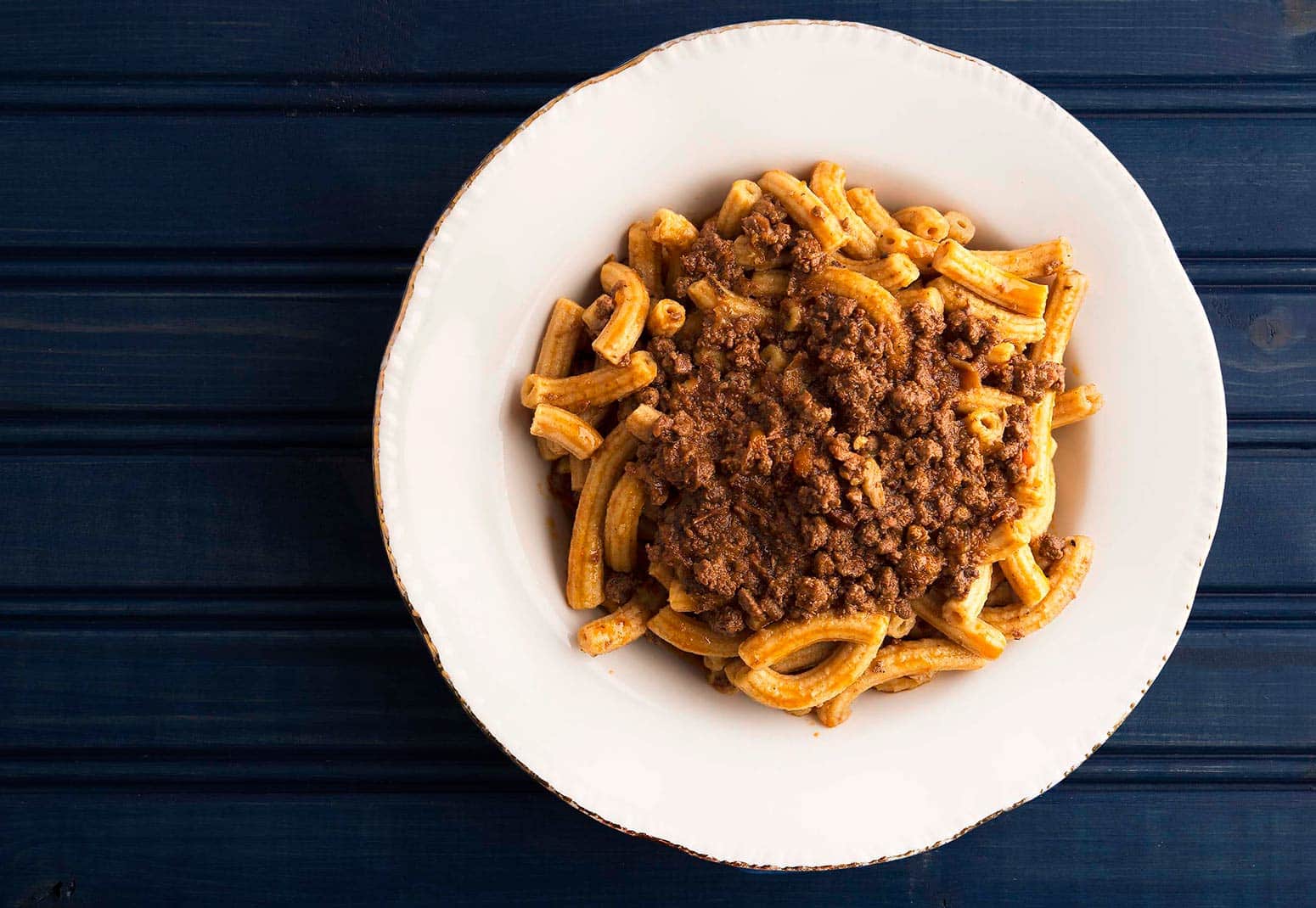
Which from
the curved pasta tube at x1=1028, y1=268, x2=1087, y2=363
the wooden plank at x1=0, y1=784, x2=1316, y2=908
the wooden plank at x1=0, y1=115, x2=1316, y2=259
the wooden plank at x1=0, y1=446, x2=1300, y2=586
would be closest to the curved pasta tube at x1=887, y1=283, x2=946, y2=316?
the curved pasta tube at x1=1028, y1=268, x2=1087, y2=363

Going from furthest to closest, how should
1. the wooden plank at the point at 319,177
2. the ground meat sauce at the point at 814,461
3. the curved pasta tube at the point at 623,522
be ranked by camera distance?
the wooden plank at the point at 319,177
the curved pasta tube at the point at 623,522
the ground meat sauce at the point at 814,461

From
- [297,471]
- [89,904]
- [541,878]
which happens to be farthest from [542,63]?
[89,904]

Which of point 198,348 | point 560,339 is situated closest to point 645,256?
point 560,339

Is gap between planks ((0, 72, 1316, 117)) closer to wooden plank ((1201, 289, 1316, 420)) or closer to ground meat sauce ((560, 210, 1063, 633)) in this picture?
wooden plank ((1201, 289, 1316, 420))

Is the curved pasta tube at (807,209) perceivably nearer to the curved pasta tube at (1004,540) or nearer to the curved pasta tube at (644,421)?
the curved pasta tube at (644,421)

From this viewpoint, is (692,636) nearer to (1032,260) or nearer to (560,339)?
(560,339)

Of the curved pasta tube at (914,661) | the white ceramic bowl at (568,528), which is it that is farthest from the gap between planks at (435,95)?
the curved pasta tube at (914,661)

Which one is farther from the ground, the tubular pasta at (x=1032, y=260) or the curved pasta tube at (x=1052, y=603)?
the tubular pasta at (x=1032, y=260)
